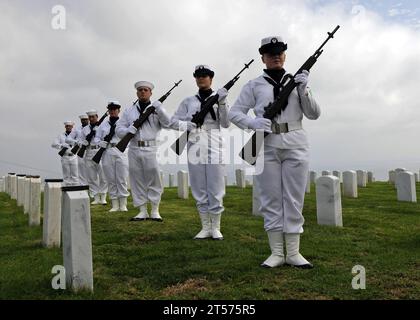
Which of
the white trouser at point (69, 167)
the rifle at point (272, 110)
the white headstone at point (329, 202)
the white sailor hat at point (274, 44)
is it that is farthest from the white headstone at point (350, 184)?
the white sailor hat at point (274, 44)

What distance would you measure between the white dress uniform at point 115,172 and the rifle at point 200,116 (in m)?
3.55

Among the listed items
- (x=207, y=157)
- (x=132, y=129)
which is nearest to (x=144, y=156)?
(x=132, y=129)

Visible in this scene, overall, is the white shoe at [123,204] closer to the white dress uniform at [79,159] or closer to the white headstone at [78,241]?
the white dress uniform at [79,159]

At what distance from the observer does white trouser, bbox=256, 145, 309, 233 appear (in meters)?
5.09

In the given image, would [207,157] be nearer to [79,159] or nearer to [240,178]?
[79,159]

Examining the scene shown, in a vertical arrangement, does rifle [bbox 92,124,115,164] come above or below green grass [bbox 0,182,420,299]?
above

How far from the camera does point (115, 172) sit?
424 inches

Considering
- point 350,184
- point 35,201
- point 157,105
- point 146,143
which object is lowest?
point 35,201

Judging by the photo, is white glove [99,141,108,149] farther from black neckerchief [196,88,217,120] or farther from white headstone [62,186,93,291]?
white headstone [62,186,93,291]

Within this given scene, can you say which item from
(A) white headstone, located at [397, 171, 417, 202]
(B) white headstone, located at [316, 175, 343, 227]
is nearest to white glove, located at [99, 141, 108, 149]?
(B) white headstone, located at [316, 175, 343, 227]

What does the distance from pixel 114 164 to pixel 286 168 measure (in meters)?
6.48

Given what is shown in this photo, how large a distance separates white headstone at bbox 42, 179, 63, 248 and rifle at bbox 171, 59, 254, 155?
6.30ft
